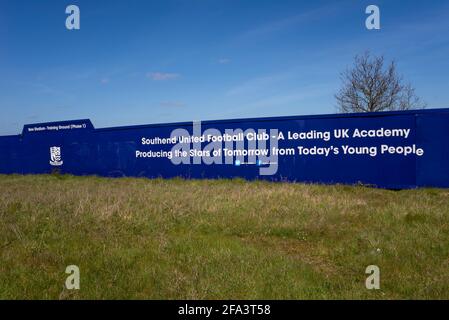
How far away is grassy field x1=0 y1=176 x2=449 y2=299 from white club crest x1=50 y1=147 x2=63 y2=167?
1152cm

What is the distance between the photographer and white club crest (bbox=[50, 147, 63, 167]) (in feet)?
65.8

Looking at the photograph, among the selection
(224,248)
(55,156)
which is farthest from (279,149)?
(55,156)

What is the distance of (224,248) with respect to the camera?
553 centimetres

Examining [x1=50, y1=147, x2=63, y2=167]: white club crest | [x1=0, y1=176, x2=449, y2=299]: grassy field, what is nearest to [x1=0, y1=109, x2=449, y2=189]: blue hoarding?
[x1=50, y1=147, x2=63, y2=167]: white club crest

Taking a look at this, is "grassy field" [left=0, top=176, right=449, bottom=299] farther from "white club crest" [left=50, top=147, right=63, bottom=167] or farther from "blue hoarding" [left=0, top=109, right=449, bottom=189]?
"white club crest" [left=50, top=147, right=63, bottom=167]

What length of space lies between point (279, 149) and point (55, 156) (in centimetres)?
1241

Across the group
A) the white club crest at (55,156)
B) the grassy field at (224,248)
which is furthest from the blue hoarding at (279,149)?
the grassy field at (224,248)

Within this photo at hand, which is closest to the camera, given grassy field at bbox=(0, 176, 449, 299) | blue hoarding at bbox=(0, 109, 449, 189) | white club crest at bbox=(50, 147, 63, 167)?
grassy field at bbox=(0, 176, 449, 299)

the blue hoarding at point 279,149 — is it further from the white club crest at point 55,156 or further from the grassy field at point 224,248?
the grassy field at point 224,248

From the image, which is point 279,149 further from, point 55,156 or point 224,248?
point 55,156

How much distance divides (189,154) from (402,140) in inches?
304
